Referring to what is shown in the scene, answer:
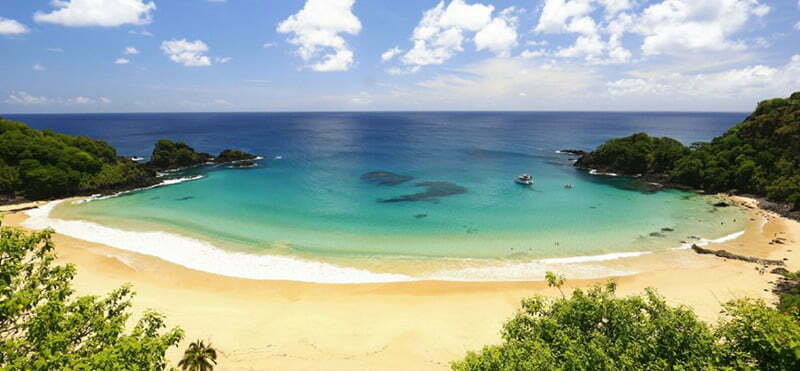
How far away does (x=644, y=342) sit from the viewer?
13.1 metres

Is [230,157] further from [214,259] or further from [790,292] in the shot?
[790,292]

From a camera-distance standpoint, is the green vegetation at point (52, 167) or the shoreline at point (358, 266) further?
the green vegetation at point (52, 167)

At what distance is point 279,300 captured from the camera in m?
28.0

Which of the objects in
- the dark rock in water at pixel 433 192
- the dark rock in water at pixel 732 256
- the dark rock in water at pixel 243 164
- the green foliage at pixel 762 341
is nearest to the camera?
the green foliage at pixel 762 341

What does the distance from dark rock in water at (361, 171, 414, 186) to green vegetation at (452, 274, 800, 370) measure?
178 feet

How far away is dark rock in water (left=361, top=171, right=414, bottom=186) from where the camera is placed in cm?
6937

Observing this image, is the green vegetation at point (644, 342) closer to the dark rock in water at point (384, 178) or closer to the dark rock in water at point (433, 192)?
the dark rock in water at point (433, 192)

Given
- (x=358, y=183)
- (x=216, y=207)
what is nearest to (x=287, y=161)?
(x=358, y=183)

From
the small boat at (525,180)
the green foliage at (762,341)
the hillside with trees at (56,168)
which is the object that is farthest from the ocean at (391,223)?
the green foliage at (762,341)

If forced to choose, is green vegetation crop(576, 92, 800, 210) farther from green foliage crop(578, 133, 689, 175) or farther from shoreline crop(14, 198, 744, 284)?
shoreline crop(14, 198, 744, 284)

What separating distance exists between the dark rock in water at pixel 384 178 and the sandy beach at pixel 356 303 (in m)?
40.1

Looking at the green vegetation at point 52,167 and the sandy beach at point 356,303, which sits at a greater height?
the green vegetation at point 52,167

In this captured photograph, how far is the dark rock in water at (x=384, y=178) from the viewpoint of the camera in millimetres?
69369

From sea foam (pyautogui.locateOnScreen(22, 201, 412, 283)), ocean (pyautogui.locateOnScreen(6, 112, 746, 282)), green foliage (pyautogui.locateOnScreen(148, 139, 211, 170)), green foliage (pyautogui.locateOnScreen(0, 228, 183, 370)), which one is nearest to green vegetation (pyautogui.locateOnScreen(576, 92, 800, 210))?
ocean (pyautogui.locateOnScreen(6, 112, 746, 282))
